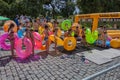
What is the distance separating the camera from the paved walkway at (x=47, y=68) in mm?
5949

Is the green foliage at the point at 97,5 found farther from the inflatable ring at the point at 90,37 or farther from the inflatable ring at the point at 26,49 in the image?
the inflatable ring at the point at 26,49

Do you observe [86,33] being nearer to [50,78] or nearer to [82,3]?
[50,78]

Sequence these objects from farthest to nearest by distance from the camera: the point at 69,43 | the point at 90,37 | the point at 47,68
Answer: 1. the point at 90,37
2. the point at 69,43
3. the point at 47,68

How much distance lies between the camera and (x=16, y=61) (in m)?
7.70

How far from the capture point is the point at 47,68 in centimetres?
680

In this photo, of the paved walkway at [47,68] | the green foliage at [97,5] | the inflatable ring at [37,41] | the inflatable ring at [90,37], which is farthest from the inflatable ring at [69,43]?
the green foliage at [97,5]

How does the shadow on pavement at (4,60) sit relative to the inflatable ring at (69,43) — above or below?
below

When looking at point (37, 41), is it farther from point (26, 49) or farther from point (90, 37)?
point (90, 37)

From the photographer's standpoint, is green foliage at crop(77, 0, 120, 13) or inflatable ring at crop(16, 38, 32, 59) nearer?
inflatable ring at crop(16, 38, 32, 59)

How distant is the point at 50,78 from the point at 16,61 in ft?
8.02

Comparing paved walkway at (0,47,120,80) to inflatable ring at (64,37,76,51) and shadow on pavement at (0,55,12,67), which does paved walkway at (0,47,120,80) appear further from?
inflatable ring at (64,37,76,51)

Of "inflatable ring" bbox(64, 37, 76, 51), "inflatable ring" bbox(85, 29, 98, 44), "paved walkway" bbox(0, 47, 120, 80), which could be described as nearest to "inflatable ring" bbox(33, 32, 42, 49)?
"paved walkway" bbox(0, 47, 120, 80)

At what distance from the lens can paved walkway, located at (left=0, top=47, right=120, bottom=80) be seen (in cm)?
595

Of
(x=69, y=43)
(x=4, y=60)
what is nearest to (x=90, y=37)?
(x=69, y=43)
